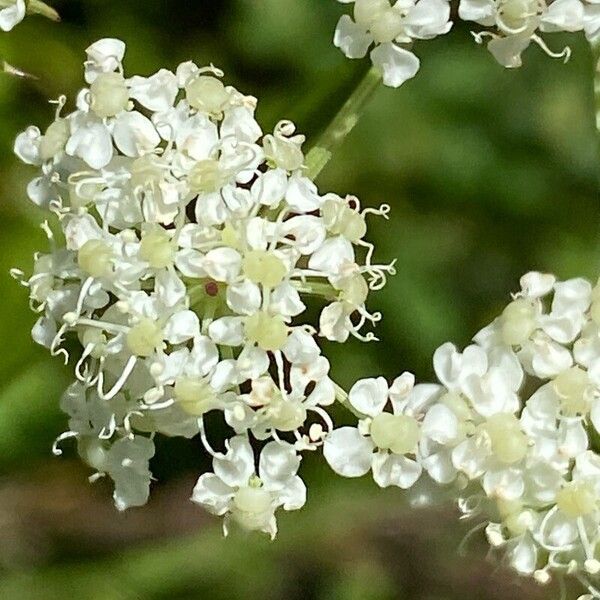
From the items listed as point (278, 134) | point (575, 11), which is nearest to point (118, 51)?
point (278, 134)

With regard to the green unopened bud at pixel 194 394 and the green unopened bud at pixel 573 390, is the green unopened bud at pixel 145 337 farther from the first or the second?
the green unopened bud at pixel 573 390

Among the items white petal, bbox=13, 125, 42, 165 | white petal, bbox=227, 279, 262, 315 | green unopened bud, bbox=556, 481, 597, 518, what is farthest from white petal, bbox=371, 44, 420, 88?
green unopened bud, bbox=556, 481, 597, 518

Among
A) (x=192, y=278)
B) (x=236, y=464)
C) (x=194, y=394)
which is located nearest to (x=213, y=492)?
(x=236, y=464)

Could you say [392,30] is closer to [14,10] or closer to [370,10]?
[370,10]

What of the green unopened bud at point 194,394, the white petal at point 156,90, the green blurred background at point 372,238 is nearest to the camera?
the green unopened bud at point 194,394

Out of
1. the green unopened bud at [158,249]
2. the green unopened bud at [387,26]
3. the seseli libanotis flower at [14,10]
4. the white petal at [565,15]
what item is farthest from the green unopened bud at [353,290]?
the seseli libanotis flower at [14,10]

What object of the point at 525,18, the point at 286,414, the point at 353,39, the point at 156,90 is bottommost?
the point at 286,414
